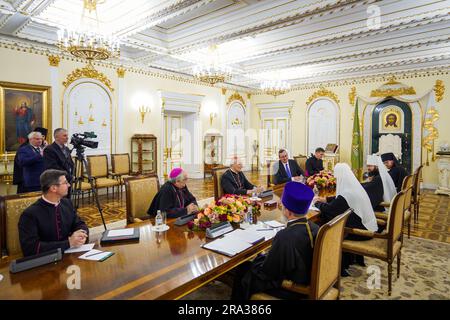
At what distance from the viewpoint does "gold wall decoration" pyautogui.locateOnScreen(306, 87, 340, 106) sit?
33.9ft

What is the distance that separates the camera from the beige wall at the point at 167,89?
20.3ft

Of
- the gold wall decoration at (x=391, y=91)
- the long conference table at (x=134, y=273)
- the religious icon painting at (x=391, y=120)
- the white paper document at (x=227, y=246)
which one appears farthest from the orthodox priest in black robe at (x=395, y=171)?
the gold wall decoration at (x=391, y=91)

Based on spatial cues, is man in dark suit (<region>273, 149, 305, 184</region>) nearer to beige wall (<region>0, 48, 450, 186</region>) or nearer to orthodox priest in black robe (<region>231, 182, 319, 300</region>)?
orthodox priest in black robe (<region>231, 182, 319, 300</region>)

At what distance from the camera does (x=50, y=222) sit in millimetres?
2203

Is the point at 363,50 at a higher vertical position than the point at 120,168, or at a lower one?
higher

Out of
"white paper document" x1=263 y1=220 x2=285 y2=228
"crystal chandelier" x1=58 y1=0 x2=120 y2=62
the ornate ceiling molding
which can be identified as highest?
the ornate ceiling molding

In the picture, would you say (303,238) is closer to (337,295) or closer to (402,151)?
(337,295)

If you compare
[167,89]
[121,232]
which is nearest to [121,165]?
[167,89]

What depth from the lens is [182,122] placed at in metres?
10.2

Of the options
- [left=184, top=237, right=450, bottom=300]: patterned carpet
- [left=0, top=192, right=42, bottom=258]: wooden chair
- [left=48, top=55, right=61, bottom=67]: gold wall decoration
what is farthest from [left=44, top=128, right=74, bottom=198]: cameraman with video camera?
A: [left=48, top=55, right=61, bottom=67]: gold wall decoration

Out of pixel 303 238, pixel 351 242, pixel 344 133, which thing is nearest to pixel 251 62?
pixel 344 133

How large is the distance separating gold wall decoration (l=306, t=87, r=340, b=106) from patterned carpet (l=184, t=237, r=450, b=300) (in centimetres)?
726

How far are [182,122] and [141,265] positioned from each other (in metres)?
8.65

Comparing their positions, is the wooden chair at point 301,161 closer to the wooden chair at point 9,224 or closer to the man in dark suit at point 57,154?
the man in dark suit at point 57,154
